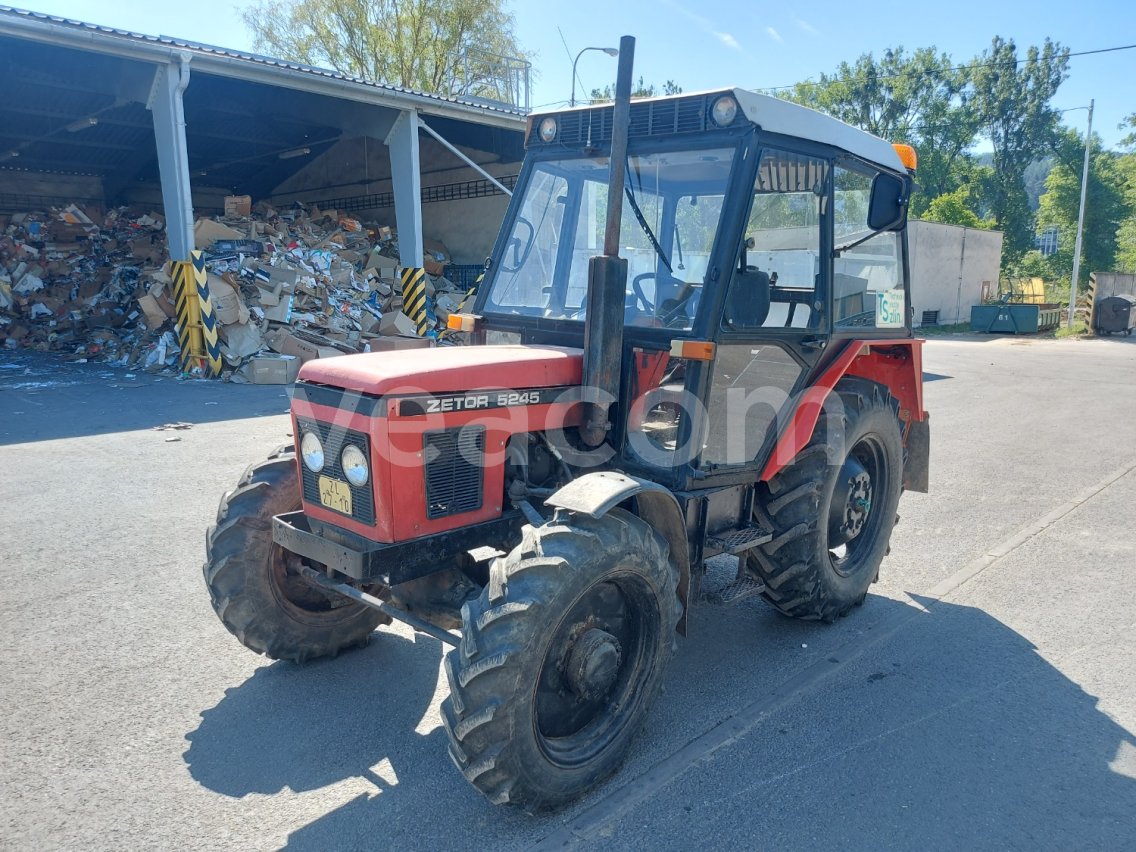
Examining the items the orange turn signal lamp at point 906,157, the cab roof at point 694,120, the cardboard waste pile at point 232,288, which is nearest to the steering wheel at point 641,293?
the cab roof at point 694,120

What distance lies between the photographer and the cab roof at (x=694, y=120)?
3.60 meters

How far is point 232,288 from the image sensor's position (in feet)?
45.0

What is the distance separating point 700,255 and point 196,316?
38.3 ft

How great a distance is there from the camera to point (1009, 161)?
1797 inches

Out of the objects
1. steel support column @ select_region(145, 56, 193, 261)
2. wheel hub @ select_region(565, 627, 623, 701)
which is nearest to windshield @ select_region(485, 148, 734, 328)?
wheel hub @ select_region(565, 627, 623, 701)

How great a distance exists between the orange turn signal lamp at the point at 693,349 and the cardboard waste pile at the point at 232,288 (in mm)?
10571

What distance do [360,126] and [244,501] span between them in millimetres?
14144

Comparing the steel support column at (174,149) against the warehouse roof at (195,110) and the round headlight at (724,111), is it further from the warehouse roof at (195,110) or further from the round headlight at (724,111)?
the round headlight at (724,111)

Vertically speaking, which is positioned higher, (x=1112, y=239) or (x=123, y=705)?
(x=1112, y=239)

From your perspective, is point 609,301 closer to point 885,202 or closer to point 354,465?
point 354,465

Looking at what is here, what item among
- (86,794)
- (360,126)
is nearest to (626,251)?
(86,794)

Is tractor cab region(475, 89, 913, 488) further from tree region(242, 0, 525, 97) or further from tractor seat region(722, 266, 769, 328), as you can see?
tree region(242, 0, 525, 97)

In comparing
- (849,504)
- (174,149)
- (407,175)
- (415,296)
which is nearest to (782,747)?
(849,504)

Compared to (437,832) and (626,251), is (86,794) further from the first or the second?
(626,251)
